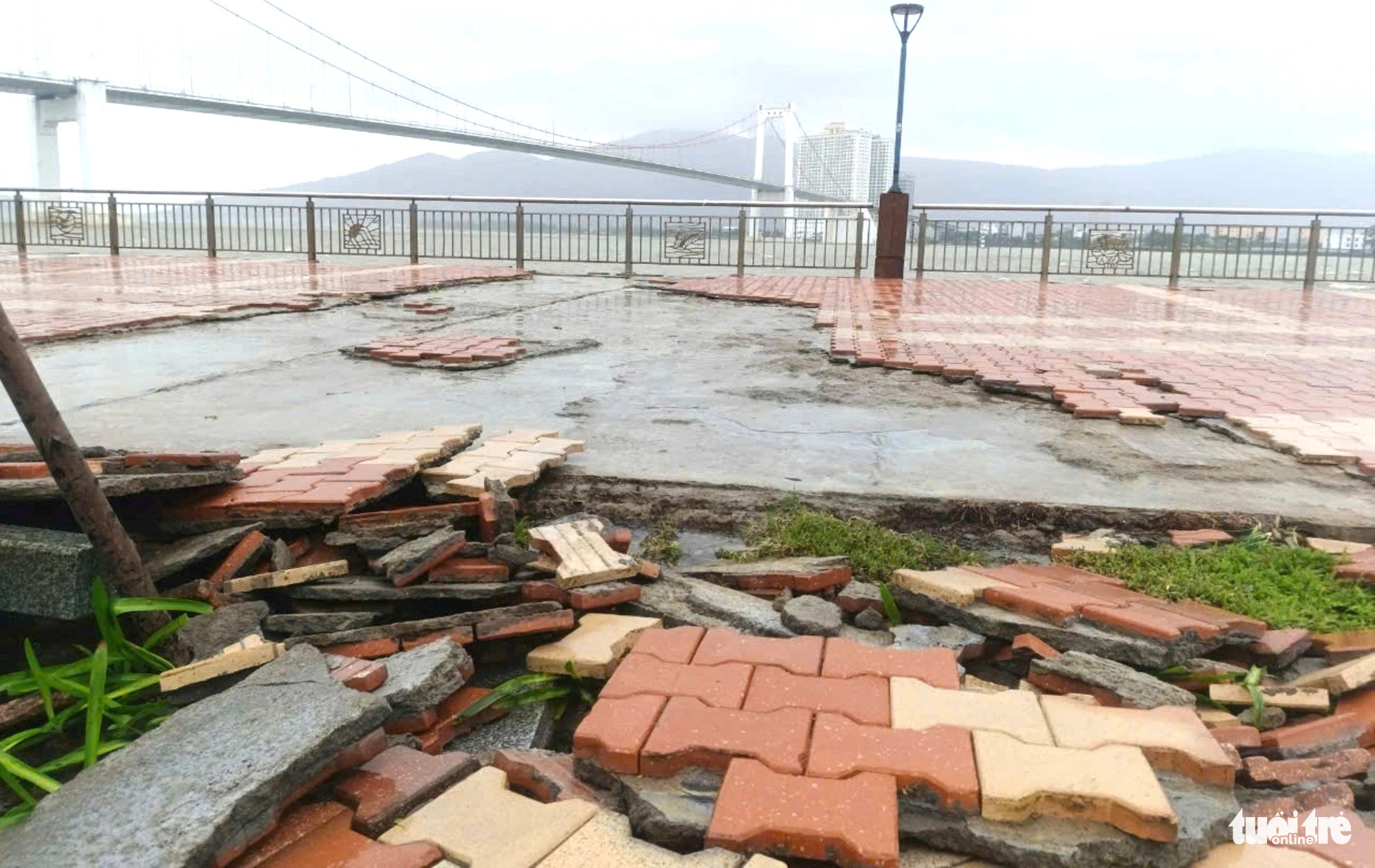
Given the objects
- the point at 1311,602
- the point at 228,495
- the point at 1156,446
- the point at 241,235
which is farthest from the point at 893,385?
the point at 241,235

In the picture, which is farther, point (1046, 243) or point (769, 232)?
point (769, 232)

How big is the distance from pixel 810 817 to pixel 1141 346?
20.6 ft

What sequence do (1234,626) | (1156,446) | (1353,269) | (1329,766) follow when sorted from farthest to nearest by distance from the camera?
(1353,269), (1156,446), (1234,626), (1329,766)

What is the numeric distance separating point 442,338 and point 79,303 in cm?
414

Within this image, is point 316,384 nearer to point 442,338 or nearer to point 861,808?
point 442,338

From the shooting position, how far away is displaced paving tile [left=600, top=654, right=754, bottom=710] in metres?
1.93

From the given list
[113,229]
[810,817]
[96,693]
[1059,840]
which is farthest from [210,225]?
[1059,840]

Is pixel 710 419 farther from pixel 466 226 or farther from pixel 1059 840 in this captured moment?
pixel 466 226

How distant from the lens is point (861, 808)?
153cm

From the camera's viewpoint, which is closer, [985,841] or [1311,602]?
[985,841]

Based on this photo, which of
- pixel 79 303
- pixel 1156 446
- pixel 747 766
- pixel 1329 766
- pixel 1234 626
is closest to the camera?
pixel 747 766

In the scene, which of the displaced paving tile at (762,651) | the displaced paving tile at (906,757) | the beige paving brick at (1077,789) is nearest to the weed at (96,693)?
the displaced paving tile at (762,651)

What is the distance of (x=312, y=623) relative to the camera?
7.27 ft

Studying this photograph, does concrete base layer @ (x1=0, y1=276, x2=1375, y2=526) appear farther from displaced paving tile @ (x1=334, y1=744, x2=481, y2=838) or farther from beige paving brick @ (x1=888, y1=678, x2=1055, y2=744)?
displaced paving tile @ (x1=334, y1=744, x2=481, y2=838)
